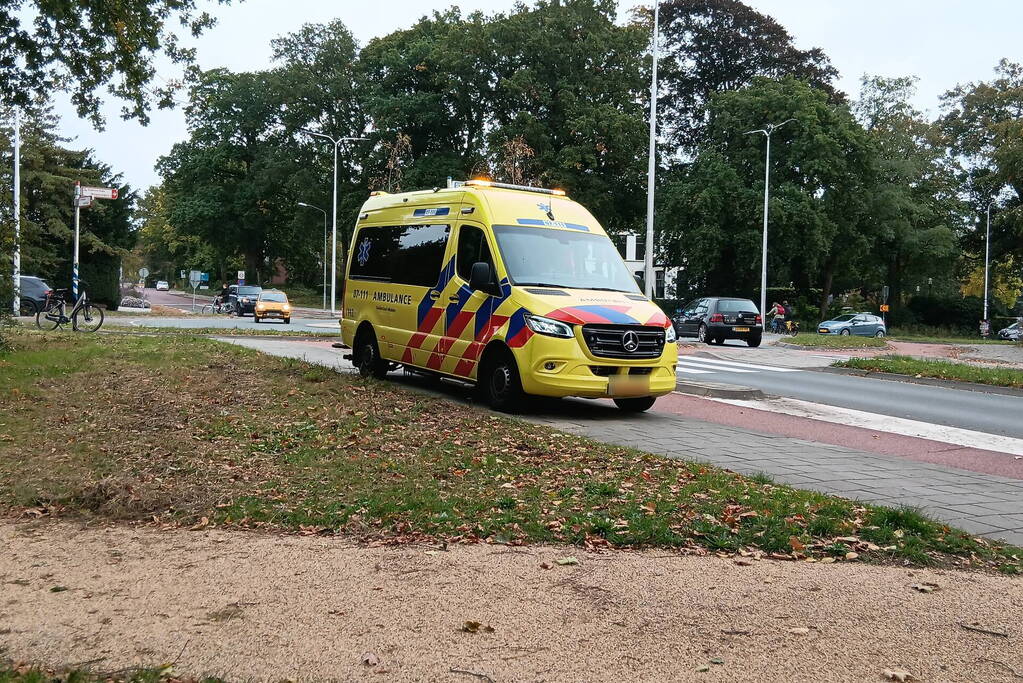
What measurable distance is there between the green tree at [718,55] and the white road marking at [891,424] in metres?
37.7

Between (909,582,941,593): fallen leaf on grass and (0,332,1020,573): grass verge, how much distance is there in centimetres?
47

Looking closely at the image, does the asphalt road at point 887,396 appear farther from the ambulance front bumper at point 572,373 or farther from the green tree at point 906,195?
the green tree at point 906,195

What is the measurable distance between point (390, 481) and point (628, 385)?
4606mm

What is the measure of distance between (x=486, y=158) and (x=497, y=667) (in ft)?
143

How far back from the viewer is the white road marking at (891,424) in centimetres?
956

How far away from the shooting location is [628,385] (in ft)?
34.1

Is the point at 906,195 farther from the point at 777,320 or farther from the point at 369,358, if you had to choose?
the point at 369,358

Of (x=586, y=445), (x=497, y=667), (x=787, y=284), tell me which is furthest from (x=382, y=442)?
(x=787, y=284)

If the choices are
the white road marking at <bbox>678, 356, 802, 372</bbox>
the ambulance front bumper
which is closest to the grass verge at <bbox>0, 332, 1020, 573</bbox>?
the ambulance front bumper

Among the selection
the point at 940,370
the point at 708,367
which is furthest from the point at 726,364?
the point at 940,370

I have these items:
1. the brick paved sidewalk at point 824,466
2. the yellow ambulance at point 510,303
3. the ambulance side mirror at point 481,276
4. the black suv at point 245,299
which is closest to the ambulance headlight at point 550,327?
the yellow ambulance at point 510,303

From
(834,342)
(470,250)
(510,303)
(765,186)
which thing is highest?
(765,186)

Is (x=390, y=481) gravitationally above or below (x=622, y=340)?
below

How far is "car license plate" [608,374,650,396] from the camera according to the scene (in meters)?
10.3
